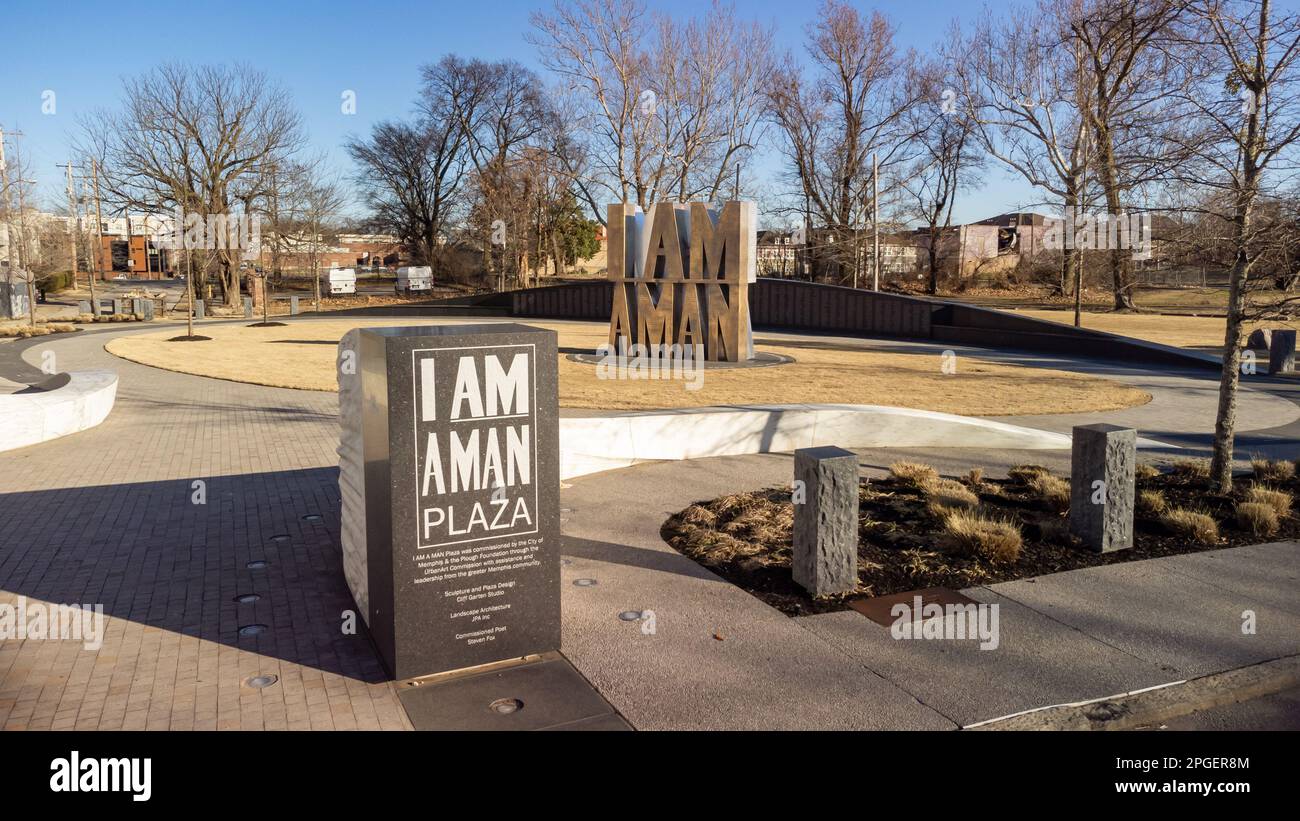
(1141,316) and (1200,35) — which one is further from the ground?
(1200,35)

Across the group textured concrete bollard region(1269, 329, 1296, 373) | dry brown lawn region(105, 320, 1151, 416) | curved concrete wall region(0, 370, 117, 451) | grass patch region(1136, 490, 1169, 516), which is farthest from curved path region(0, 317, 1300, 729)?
textured concrete bollard region(1269, 329, 1296, 373)

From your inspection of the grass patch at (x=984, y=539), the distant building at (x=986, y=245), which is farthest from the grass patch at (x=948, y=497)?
the distant building at (x=986, y=245)

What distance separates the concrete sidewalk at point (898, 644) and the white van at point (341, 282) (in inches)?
2040

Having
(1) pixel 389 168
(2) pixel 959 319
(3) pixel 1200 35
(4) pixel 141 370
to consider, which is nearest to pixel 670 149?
(2) pixel 959 319

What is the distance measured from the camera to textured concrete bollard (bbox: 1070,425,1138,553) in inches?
313

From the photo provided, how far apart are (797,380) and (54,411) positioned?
13085 millimetres

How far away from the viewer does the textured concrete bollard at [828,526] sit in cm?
686

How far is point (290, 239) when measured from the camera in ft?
169

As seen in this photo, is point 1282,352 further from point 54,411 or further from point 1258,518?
point 54,411

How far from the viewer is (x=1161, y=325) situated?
3556 cm

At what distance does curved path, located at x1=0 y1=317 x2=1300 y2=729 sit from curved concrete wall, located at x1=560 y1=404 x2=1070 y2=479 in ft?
1.40

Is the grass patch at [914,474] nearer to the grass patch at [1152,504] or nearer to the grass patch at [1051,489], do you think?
the grass patch at [1051,489]
